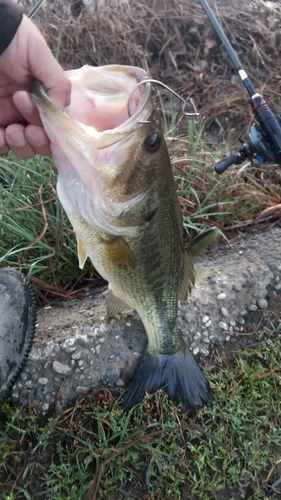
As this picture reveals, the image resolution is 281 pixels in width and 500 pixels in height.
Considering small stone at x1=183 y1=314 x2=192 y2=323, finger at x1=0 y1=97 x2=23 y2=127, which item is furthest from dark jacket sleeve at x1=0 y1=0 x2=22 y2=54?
small stone at x1=183 y1=314 x2=192 y2=323

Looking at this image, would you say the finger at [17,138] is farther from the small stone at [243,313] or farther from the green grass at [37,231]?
the small stone at [243,313]

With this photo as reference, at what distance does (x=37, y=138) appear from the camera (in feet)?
5.90

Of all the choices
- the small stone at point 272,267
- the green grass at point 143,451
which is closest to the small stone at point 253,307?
the small stone at point 272,267

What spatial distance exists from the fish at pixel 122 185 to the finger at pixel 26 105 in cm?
6

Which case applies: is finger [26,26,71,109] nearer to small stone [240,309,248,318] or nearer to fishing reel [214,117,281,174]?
fishing reel [214,117,281,174]

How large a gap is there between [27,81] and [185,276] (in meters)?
1.13

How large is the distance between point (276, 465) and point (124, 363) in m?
0.92

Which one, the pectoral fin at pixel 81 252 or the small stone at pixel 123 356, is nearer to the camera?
the pectoral fin at pixel 81 252

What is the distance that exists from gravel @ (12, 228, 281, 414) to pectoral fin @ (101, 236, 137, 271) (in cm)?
57

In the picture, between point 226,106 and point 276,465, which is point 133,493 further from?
point 226,106

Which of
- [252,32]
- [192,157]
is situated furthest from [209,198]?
[252,32]

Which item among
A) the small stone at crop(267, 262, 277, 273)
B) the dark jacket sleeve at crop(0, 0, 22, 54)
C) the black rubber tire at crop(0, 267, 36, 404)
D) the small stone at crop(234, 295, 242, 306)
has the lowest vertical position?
the small stone at crop(267, 262, 277, 273)

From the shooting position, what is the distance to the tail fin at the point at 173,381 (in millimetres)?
2088

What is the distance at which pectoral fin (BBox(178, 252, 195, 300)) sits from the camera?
6.61ft
